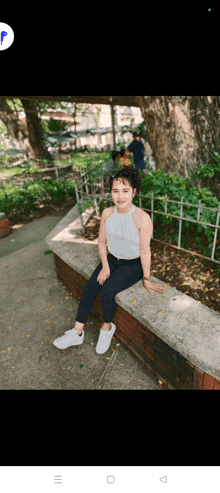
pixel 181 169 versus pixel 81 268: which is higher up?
pixel 181 169

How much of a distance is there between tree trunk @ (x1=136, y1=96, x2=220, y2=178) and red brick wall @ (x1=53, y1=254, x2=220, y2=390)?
2.59m

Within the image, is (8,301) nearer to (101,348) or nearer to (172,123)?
(101,348)

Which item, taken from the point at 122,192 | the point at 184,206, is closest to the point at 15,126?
the point at 184,206

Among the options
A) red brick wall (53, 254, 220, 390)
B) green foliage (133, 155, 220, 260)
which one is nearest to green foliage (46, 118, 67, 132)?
green foliage (133, 155, 220, 260)

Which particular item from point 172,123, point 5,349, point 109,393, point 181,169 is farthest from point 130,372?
point 172,123

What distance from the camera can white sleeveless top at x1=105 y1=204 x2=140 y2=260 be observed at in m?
2.52

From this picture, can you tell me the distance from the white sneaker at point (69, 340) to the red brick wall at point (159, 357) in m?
0.39

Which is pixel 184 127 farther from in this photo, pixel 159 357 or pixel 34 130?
pixel 34 130

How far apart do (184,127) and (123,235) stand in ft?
7.66

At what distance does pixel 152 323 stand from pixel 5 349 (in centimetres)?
177

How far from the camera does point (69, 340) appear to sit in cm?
277

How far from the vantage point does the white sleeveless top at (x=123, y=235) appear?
8.26 feet

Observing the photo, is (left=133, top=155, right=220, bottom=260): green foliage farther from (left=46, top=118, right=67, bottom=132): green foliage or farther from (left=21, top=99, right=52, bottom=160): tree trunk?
(left=46, top=118, right=67, bottom=132): green foliage

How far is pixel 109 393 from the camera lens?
7.55 feet
